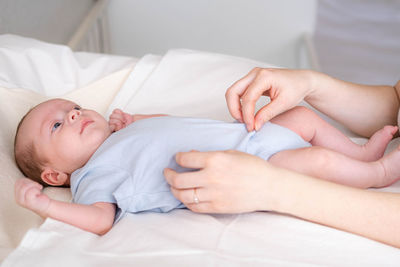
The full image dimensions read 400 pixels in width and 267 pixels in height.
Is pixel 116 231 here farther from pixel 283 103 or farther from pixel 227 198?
pixel 283 103

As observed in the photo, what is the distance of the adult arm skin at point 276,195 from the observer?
769 mm

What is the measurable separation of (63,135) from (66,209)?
0.29 m

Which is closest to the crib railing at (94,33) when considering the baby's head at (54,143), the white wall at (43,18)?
the white wall at (43,18)

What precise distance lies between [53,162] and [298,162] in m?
0.56

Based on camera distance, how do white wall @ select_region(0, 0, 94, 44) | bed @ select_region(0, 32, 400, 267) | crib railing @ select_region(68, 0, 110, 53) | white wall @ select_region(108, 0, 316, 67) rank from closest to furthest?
bed @ select_region(0, 32, 400, 267) < white wall @ select_region(0, 0, 94, 44) < crib railing @ select_region(68, 0, 110, 53) < white wall @ select_region(108, 0, 316, 67)

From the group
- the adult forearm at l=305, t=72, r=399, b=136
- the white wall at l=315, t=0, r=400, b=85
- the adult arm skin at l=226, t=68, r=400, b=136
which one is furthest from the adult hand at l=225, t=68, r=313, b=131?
the white wall at l=315, t=0, r=400, b=85

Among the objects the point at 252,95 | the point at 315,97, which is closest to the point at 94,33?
the point at 315,97

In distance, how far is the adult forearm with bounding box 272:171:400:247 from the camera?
31.8 inches

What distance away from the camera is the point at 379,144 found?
1.08m

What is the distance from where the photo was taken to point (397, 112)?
3.89 ft

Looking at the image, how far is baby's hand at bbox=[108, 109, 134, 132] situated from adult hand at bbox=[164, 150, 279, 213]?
16.3 inches

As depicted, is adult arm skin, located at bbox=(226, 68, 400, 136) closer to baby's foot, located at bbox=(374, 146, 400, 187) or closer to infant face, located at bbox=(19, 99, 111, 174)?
baby's foot, located at bbox=(374, 146, 400, 187)

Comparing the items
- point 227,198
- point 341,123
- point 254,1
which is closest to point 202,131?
point 227,198

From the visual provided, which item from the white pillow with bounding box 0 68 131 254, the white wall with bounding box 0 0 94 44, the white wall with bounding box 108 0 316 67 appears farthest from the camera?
the white wall with bounding box 108 0 316 67
